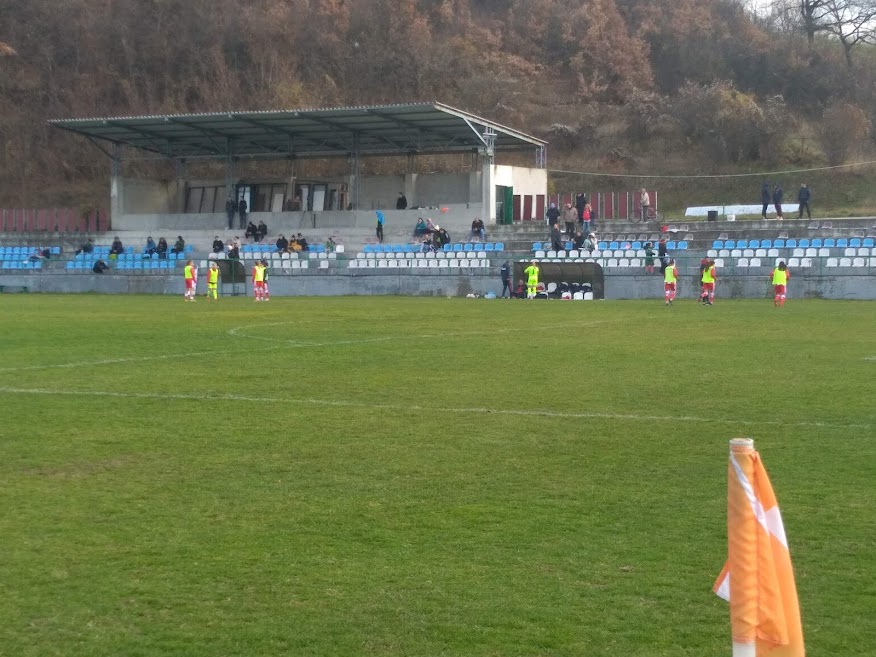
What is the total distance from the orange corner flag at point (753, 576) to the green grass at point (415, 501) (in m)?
1.80

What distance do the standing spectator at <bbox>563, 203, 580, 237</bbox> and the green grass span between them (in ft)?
89.7

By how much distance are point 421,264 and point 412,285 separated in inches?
38.3

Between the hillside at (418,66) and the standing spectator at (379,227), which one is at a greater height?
the hillside at (418,66)

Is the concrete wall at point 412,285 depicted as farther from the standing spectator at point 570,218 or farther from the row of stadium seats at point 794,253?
the standing spectator at point 570,218

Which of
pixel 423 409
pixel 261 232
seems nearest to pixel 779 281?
pixel 423 409

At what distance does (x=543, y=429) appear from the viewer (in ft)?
38.0

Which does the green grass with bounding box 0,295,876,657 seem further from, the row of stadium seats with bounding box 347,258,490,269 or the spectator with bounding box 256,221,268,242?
the spectator with bounding box 256,221,268,242

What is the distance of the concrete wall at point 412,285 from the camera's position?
3903 cm

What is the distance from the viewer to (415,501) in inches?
333

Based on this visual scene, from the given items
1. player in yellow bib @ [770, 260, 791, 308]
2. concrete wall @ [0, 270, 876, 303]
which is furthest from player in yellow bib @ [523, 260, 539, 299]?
player in yellow bib @ [770, 260, 791, 308]

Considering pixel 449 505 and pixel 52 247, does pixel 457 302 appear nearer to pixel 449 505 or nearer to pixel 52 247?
pixel 52 247

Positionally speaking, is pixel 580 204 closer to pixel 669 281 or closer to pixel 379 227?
pixel 379 227

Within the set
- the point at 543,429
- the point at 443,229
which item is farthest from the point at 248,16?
the point at 543,429

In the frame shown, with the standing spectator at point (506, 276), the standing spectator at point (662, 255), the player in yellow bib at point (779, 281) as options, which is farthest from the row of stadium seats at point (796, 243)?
the standing spectator at point (506, 276)
